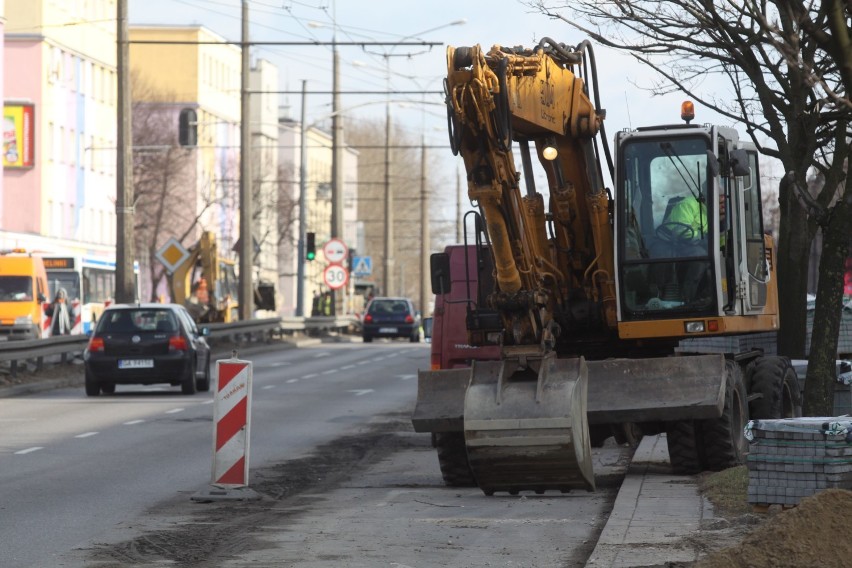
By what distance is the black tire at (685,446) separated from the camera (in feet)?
49.2

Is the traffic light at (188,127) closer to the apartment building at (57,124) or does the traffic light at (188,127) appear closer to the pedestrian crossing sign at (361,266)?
the apartment building at (57,124)

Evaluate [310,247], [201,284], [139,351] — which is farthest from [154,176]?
[139,351]

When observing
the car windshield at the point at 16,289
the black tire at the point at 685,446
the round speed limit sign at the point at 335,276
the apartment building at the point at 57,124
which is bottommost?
the black tire at the point at 685,446

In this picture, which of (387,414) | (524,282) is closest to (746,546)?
(524,282)

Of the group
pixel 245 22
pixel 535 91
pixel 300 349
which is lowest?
pixel 300 349

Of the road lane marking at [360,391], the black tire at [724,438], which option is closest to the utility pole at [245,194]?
the road lane marking at [360,391]

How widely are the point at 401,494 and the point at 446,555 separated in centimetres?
384

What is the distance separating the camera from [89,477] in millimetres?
16062

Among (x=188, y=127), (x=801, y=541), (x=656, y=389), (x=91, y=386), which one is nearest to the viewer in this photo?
(x=801, y=541)

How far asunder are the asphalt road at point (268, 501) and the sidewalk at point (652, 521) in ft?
0.80

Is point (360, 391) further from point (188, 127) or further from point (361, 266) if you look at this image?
point (361, 266)

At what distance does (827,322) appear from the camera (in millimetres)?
16844

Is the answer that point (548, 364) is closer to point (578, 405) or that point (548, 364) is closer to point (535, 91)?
point (578, 405)

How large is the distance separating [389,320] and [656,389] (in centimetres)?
5127
